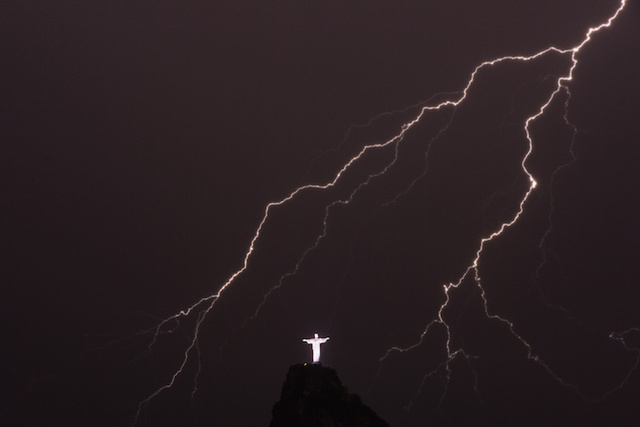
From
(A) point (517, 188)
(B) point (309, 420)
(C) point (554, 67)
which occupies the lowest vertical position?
(B) point (309, 420)

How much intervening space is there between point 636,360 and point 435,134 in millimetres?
3817

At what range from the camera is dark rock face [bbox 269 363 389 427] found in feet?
17.9

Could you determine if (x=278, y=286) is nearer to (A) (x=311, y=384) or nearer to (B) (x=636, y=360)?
(A) (x=311, y=384)

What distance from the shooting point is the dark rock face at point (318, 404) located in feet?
17.9

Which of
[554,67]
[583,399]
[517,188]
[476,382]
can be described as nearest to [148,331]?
[476,382]

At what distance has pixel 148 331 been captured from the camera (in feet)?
25.5

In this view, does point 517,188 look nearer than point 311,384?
No

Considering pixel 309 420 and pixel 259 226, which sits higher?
pixel 259 226

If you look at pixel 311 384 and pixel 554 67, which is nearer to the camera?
pixel 311 384

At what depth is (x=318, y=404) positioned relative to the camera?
5504mm

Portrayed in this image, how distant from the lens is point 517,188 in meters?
7.71

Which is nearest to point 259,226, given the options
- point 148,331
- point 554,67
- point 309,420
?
point 148,331

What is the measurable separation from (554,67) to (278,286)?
4531 mm

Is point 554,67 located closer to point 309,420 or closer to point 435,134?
point 435,134
